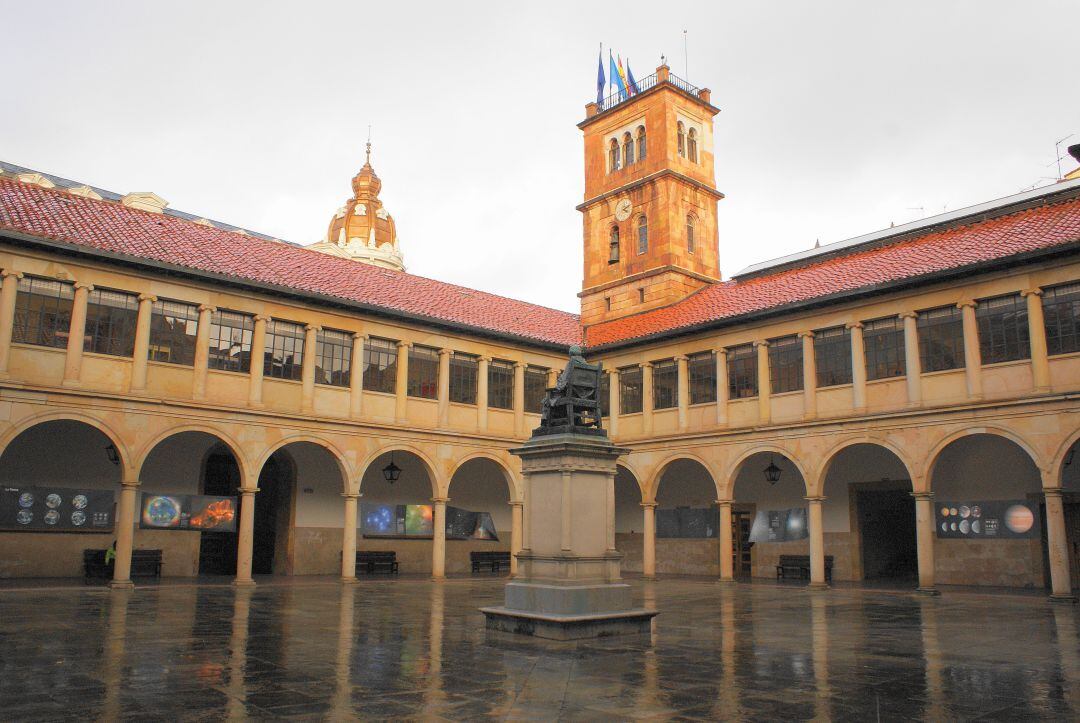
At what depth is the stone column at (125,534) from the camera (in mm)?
20391

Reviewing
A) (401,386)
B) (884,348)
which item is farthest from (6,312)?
(884,348)

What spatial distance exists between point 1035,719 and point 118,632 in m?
10.9

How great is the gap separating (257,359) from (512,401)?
9.12 metres

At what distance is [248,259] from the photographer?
1019 inches

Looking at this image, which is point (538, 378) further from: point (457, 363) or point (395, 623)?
point (395, 623)

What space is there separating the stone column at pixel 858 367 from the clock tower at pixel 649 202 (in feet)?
36.6

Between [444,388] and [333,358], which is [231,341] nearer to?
[333,358]

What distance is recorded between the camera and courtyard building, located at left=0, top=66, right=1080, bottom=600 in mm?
20891

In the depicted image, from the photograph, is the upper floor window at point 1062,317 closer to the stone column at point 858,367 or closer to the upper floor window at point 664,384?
the stone column at point 858,367

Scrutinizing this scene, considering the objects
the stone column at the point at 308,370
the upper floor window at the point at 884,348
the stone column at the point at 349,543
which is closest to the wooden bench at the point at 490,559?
the stone column at the point at 349,543

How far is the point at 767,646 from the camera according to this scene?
37.0 feet

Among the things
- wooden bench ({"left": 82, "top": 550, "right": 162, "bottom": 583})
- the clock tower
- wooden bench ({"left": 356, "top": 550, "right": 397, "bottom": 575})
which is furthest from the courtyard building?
the clock tower

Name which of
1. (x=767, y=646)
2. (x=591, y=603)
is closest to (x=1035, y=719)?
(x=767, y=646)

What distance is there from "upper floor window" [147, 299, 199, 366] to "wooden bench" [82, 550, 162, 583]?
213 inches
